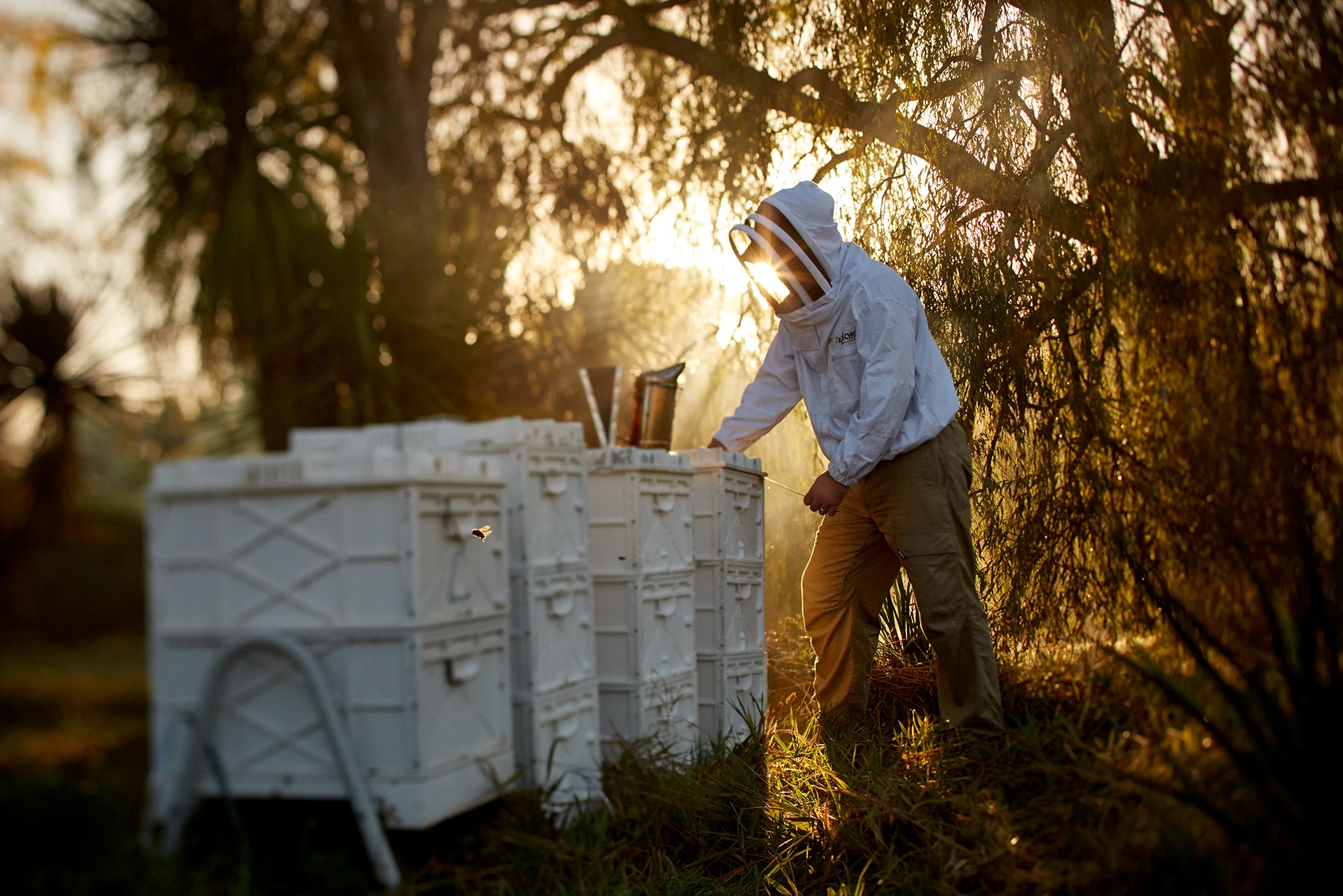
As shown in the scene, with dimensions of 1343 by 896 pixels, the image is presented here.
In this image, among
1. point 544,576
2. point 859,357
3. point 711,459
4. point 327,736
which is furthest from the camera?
point 711,459

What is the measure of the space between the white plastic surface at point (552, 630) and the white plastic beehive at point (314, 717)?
0.56 metres

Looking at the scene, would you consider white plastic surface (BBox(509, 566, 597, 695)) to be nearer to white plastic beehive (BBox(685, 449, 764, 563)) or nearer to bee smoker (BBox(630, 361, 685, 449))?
white plastic beehive (BBox(685, 449, 764, 563))

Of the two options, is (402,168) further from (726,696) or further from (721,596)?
(726,696)

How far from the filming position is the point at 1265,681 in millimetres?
2135

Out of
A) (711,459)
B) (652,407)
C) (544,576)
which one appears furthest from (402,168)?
(544,576)

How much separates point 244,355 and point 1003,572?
6.41 metres

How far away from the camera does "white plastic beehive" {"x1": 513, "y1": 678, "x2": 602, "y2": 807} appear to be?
2.97 meters

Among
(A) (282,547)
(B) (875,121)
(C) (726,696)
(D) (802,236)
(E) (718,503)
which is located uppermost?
(B) (875,121)

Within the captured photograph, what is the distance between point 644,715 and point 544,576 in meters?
0.79

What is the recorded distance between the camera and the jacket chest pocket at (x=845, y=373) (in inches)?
147

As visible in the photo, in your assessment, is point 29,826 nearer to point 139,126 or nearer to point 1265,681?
point 1265,681

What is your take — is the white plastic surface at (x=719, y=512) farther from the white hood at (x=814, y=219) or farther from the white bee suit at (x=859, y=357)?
the white hood at (x=814, y=219)

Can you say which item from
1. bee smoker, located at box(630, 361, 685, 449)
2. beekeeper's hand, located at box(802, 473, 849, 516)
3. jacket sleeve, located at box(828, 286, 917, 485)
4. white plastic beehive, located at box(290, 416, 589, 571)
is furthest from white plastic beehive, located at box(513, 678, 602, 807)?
bee smoker, located at box(630, 361, 685, 449)

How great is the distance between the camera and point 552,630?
10.4ft
